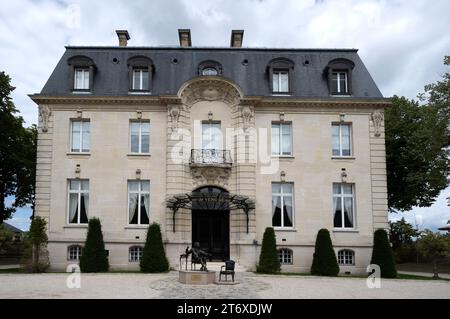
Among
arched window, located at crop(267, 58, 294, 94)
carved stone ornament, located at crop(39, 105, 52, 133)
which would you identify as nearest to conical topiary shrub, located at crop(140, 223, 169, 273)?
carved stone ornament, located at crop(39, 105, 52, 133)

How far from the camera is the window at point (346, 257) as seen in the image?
2530cm

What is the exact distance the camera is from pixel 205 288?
17281 mm

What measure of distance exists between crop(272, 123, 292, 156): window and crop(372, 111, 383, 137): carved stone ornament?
455 cm

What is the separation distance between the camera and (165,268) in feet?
76.4

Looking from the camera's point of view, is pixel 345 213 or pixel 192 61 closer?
pixel 345 213

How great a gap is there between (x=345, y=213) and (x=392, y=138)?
40.1 ft

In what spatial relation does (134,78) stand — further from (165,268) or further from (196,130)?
(165,268)

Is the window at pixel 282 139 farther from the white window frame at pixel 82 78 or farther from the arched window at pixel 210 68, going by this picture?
the white window frame at pixel 82 78

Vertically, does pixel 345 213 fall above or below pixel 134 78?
below

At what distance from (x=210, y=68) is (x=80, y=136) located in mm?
8086
